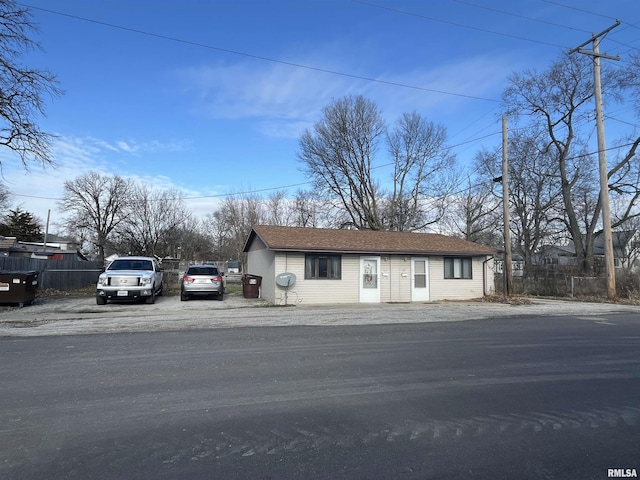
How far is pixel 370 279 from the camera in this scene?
1966cm

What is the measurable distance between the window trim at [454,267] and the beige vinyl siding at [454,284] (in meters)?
0.13

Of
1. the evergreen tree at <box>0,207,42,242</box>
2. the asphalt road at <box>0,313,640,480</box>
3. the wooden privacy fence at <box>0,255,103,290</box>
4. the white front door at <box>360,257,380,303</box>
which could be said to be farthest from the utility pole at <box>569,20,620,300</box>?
the evergreen tree at <box>0,207,42,242</box>

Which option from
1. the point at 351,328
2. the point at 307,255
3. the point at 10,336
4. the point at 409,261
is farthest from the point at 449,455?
the point at 409,261

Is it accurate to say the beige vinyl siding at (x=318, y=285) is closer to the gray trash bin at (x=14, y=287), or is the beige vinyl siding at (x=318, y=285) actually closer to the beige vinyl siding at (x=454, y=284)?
the beige vinyl siding at (x=454, y=284)

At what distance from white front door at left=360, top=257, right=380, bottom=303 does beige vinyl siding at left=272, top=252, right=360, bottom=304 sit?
22 centimetres

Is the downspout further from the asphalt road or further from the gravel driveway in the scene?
the asphalt road

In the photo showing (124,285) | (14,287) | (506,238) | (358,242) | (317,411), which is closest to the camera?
(317,411)

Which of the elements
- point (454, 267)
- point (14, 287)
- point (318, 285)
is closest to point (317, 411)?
point (318, 285)

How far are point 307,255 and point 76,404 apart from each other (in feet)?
46.4

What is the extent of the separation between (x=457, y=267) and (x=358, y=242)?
567 centimetres

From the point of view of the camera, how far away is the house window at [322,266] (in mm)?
18719

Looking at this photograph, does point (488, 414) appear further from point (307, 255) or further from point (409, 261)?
point (409, 261)

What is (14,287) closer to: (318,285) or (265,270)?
(265,270)

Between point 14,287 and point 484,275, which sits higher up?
point 484,275
